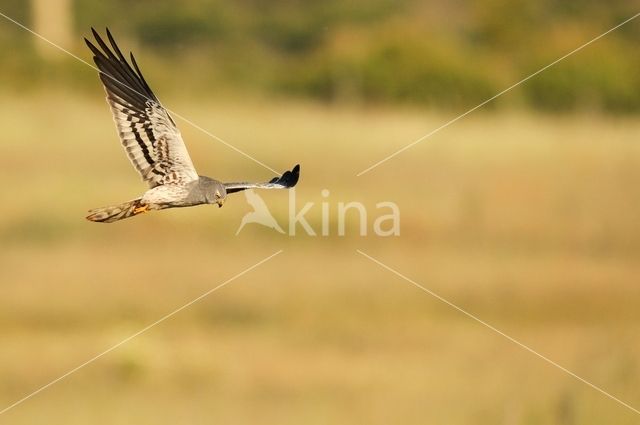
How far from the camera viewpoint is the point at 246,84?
21.5 metres

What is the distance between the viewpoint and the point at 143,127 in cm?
822

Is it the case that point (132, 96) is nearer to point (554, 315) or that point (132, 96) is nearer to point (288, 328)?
point (288, 328)

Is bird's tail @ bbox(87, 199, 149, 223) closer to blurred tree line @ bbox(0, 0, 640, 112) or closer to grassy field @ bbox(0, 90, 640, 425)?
grassy field @ bbox(0, 90, 640, 425)

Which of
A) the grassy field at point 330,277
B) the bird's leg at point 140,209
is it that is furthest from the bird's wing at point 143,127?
the grassy field at point 330,277

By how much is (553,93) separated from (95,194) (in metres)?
11.2

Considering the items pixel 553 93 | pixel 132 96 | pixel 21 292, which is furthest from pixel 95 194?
pixel 553 93

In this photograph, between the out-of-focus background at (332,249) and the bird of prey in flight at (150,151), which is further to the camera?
the out-of-focus background at (332,249)

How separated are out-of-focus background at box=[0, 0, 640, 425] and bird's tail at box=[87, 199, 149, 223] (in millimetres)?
2030

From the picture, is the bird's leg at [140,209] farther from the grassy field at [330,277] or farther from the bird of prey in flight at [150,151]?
the grassy field at [330,277]

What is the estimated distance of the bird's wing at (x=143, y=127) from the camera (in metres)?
8.10

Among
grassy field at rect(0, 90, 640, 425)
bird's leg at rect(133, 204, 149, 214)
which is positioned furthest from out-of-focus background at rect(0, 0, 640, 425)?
bird's leg at rect(133, 204, 149, 214)

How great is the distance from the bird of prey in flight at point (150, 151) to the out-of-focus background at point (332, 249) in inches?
80.0

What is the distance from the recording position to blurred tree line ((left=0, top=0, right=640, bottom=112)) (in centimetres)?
2295

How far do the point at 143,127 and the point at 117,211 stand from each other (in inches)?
17.4
